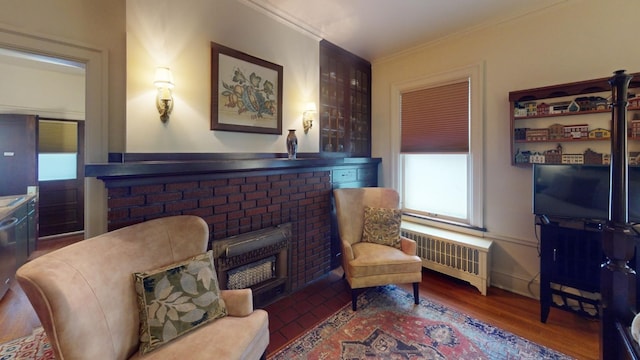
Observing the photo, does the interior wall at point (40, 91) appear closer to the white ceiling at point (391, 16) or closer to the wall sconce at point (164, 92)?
the wall sconce at point (164, 92)

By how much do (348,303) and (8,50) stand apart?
3148 millimetres

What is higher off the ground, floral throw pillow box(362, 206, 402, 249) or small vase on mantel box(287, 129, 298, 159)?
small vase on mantel box(287, 129, 298, 159)

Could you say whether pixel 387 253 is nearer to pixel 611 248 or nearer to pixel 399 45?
pixel 611 248

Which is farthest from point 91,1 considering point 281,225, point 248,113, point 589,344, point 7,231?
point 589,344

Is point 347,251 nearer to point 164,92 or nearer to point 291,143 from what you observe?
point 291,143

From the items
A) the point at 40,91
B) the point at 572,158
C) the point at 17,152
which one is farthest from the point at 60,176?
the point at 572,158

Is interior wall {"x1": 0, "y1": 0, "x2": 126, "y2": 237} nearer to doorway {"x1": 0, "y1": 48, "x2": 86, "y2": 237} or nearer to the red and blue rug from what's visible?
the red and blue rug

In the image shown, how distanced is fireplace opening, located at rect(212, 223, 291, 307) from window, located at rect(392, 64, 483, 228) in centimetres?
194

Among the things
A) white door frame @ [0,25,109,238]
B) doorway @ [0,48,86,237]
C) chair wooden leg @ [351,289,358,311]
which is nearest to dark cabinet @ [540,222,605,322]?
chair wooden leg @ [351,289,358,311]

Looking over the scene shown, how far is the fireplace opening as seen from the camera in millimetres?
2100

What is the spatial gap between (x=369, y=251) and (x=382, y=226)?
0.37 m

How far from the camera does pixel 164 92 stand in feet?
6.05

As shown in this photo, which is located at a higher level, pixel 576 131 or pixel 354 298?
pixel 576 131

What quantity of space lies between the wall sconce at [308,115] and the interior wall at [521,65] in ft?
5.20
